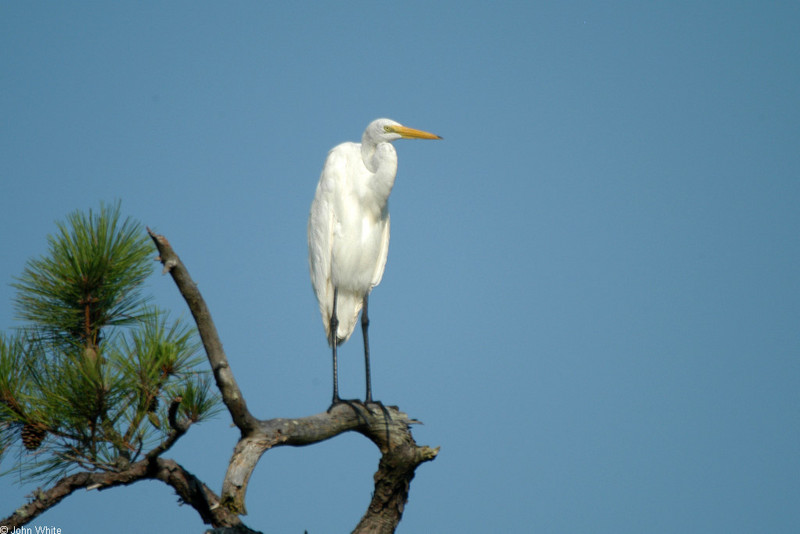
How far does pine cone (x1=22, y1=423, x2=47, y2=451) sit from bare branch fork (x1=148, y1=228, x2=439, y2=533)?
0.82 meters

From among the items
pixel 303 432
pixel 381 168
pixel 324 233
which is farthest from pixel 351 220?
pixel 303 432

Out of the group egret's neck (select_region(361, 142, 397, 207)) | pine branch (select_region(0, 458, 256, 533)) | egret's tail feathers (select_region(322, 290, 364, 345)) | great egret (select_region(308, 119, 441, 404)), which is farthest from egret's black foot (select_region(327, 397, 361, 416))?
egret's neck (select_region(361, 142, 397, 207))

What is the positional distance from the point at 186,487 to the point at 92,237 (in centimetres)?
126

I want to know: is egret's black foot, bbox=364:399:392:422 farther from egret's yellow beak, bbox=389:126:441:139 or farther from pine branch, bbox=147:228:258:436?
egret's yellow beak, bbox=389:126:441:139

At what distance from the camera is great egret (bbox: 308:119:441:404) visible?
20.8 ft

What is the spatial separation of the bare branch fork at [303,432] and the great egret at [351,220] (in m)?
0.90

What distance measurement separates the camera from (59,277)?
378cm

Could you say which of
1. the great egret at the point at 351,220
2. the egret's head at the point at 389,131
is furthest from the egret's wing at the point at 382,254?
the egret's head at the point at 389,131

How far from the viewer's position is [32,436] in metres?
3.62

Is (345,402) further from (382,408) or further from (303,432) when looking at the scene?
(303,432)

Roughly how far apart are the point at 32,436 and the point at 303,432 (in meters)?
1.41

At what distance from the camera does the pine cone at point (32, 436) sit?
3.61 meters

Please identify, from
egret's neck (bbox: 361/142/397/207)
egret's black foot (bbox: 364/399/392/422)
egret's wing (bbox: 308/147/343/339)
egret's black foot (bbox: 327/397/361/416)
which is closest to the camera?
egret's black foot (bbox: 327/397/361/416)

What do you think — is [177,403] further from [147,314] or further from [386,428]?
[386,428]
